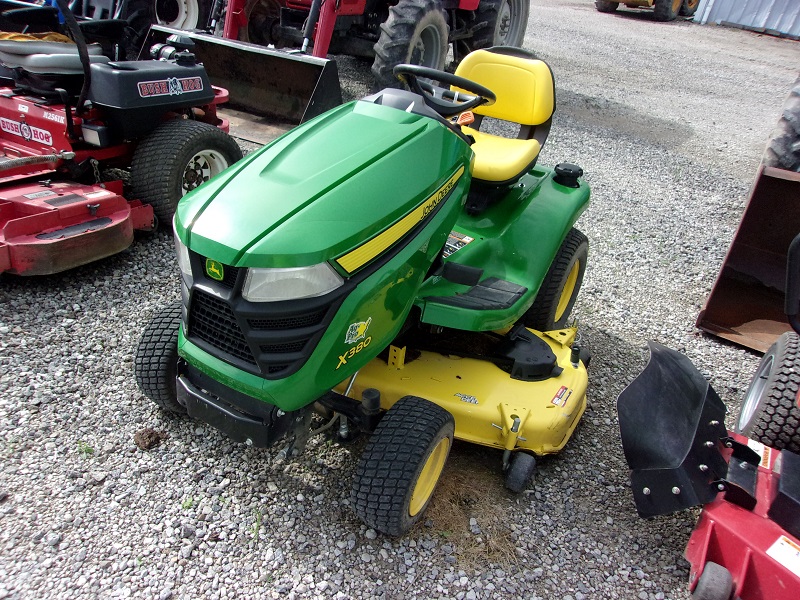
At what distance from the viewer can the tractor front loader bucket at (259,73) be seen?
495 cm

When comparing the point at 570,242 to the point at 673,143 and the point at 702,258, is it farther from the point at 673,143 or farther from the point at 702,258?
the point at 673,143

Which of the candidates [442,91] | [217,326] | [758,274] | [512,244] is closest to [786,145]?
[758,274]

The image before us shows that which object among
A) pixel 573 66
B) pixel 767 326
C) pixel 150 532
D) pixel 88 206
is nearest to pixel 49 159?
pixel 88 206

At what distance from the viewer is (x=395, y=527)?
1.93m

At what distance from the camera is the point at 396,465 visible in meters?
1.89

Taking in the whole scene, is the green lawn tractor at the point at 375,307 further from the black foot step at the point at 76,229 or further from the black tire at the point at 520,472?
the black foot step at the point at 76,229

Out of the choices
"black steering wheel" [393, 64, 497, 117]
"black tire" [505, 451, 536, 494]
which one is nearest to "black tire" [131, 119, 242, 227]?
"black steering wheel" [393, 64, 497, 117]

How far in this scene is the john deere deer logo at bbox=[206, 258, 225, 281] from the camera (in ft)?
5.56

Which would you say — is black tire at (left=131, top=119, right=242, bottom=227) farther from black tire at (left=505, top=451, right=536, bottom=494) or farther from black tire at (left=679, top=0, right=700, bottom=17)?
black tire at (left=679, top=0, right=700, bottom=17)

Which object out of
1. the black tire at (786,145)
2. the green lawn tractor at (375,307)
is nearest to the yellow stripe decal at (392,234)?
the green lawn tractor at (375,307)

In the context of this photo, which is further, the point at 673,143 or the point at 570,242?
the point at 673,143

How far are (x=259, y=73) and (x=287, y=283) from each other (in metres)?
4.05

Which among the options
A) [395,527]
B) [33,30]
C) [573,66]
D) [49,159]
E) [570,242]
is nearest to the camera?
[395,527]

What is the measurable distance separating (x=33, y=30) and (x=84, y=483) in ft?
12.7
